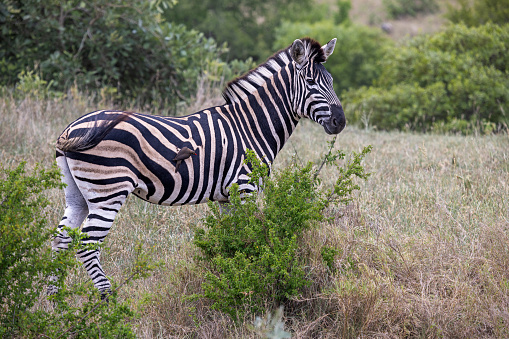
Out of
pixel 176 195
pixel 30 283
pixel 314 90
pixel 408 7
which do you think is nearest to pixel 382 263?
pixel 314 90

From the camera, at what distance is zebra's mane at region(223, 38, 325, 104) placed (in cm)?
425

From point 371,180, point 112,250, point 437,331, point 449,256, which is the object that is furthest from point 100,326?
point 371,180

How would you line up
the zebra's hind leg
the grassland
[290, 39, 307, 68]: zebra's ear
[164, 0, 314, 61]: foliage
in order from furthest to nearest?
1. [164, 0, 314, 61]: foliage
2. [290, 39, 307, 68]: zebra's ear
3. the zebra's hind leg
4. the grassland

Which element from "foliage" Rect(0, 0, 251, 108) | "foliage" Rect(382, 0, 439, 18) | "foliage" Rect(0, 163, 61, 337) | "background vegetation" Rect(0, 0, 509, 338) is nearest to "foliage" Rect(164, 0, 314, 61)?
"foliage" Rect(382, 0, 439, 18)

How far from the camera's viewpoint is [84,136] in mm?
3463

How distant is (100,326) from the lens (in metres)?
3.04

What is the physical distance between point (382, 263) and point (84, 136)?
2.85m

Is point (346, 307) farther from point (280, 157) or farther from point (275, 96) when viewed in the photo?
point (280, 157)

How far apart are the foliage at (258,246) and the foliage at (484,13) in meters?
19.2

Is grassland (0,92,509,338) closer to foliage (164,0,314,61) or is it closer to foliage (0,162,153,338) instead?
A: foliage (0,162,153,338)

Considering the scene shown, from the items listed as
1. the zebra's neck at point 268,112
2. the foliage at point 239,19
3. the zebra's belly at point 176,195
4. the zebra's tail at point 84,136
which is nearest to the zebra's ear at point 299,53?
the zebra's neck at point 268,112

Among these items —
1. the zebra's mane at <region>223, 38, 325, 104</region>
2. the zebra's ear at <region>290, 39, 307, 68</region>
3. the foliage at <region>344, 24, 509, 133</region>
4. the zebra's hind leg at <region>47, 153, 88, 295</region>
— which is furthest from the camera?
the foliage at <region>344, 24, 509, 133</region>

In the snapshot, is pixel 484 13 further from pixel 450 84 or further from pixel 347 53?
pixel 450 84

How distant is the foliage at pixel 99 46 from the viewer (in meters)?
9.49
